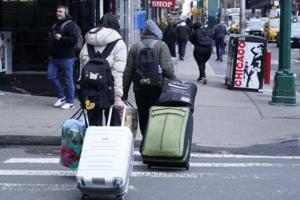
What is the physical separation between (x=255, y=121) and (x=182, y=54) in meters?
15.4

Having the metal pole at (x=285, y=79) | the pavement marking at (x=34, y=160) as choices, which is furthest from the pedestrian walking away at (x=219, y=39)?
the pavement marking at (x=34, y=160)

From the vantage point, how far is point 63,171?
25.1 ft

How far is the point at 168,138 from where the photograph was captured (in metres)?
7.37

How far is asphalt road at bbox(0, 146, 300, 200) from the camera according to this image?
261 inches

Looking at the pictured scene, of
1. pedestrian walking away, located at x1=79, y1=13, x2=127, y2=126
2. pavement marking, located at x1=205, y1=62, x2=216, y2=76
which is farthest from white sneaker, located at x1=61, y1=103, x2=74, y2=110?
pavement marking, located at x1=205, y1=62, x2=216, y2=76

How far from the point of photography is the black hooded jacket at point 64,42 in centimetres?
1088

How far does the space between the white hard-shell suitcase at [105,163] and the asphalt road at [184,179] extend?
20.7 inches

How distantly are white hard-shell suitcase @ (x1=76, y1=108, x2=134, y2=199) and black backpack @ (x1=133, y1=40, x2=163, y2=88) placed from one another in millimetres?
1669

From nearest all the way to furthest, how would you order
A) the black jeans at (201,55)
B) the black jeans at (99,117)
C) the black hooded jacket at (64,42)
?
the black jeans at (99,117) < the black hooded jacket at (64,42) < the black jeans at (201,55)

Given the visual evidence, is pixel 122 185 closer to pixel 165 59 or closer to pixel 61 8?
pixel 165 59

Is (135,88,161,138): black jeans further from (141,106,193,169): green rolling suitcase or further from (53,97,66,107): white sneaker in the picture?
(53,97,66,107): white sneaker

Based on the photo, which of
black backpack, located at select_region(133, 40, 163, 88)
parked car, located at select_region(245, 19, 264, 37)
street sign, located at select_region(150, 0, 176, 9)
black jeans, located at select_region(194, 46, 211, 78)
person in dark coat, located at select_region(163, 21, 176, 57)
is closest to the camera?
black backpack, located at select_region(133, 40, 163, 88)

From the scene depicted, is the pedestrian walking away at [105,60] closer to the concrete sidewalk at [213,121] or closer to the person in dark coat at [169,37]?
the concrete sidewalk at [213,121]

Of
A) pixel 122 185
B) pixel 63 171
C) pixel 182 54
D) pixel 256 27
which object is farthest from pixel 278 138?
pixel 256 27
